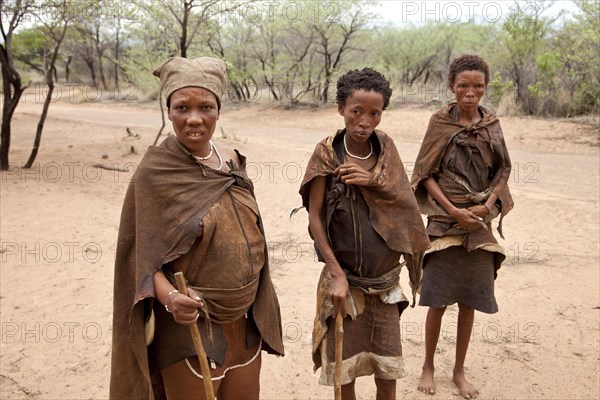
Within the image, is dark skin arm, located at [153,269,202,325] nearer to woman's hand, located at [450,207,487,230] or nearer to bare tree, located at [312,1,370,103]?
woman's hand, located at [450,207,487,230]

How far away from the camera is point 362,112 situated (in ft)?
6.77

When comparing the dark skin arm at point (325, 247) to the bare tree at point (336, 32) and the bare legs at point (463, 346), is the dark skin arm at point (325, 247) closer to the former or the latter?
the bare legs at point (463, 346)

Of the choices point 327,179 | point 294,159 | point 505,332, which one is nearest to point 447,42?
point 294,159

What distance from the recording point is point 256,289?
1992 mm

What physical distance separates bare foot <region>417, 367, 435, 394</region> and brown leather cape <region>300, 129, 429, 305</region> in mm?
1190

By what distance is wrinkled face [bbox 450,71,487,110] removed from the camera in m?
2.68

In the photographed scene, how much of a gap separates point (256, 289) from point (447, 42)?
23364 mm

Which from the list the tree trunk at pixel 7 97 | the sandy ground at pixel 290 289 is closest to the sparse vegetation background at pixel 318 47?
the tree trunk at pixel 7 97

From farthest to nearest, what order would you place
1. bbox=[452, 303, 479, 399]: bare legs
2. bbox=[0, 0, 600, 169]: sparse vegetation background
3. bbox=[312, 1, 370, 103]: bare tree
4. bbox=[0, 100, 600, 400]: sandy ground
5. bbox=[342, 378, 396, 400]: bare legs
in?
bbox=[312, 1, 370, 103]: bare tree < bbox=[0, 0, 600, 169]: sparse vegetation background < bbox=[0, 100, 600, 400]: sandy ground < bbox=[452, 303, 479, 399]: bare legs < bbox=[342, 378, 396, 400]: bare legs

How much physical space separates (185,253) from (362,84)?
0.95 metres

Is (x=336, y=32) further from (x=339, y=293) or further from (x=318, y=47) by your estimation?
(x=339, y=293)

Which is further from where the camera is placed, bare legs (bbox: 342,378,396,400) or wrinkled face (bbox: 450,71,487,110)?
wrinkled face (bbox: 450,71,487,110)

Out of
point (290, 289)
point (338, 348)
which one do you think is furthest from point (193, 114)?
point (290, 289)

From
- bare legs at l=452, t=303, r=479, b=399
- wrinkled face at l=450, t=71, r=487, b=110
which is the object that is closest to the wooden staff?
bare legs at l=452, t=303, r=479, b=399
